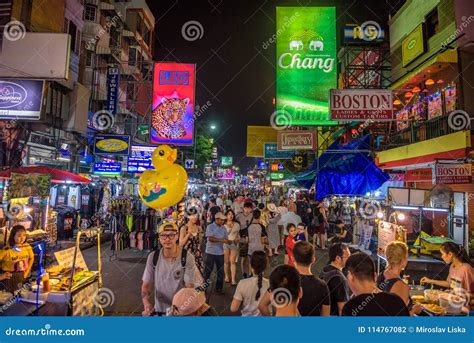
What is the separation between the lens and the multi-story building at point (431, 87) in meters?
11.5

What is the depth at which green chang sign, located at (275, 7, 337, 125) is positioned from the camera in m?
14.4

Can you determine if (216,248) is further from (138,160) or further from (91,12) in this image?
(91,12)

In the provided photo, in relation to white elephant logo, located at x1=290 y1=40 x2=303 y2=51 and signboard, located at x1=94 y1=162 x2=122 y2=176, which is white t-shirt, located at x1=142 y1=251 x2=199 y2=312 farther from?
white elephant logo, located at x1=290 y1=40 x2=303 y2=51

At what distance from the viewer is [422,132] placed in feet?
48.0

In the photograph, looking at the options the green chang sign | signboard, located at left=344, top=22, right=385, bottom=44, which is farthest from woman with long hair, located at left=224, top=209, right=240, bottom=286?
signboard, located at left=344, top=22, right=385, bottom=44

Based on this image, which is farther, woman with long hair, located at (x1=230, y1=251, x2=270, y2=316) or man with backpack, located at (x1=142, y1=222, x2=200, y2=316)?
man with backpack, located at (x1=142, y1=222, x2=200, y2=316)

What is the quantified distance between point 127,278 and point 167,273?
18.7 feet

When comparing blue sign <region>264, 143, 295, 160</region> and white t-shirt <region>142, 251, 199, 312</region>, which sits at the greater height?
blue sign <region>264, 143, 295, 160</region>

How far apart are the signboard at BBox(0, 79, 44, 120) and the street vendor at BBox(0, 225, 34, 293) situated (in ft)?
18.6

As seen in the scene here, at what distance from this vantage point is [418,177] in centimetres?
1517

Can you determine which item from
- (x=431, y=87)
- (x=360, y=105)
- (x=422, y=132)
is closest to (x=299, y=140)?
(x=360, y=105)

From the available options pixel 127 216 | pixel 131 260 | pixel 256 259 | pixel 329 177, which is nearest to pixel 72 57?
pixel 127 216

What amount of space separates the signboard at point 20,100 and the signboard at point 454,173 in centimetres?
1331

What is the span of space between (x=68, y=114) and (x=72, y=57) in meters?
4.48
